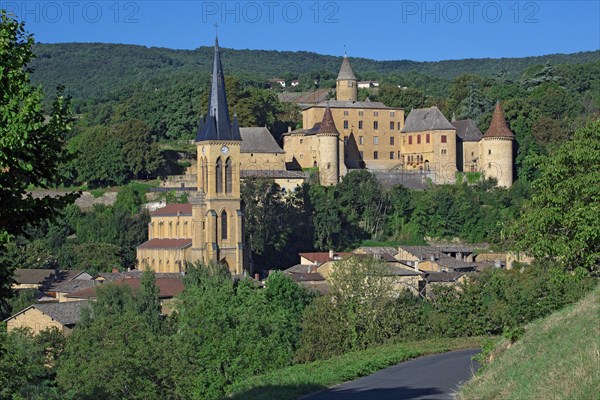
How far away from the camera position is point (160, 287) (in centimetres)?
5556

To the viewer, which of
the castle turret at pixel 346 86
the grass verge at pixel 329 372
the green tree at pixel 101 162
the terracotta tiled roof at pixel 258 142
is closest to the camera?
the grass verge at pixel 329 372

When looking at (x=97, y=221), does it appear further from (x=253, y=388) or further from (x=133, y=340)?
(x=253, y=388)

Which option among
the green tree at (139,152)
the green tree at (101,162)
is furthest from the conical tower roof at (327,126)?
the green tree at (101,162)

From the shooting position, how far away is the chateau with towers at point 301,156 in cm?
6506

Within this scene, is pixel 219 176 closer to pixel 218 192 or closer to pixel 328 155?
pixel 218 192

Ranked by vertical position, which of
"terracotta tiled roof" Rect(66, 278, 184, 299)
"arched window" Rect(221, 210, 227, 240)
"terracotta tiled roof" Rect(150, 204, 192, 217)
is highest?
"terracotta tiled roof" Rect(150, 204, 192, 217)

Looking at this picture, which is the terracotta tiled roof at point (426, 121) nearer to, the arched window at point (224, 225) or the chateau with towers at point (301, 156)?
the chateau with towers at point (301, 156)

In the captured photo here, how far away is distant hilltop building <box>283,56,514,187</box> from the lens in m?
78.9

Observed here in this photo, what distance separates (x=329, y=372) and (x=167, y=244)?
47170mm

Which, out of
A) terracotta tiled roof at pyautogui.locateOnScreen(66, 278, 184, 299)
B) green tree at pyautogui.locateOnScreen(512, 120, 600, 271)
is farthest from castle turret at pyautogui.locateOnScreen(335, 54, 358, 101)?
green tree at pyautogui.locateOnScreen(512, 120, 600, 271)

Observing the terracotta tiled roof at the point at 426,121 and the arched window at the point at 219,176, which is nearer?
the arched window at the point at 219,176

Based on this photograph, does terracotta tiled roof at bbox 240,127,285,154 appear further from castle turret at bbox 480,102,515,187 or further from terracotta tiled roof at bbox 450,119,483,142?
castle turret at bbox 480,102,515,187

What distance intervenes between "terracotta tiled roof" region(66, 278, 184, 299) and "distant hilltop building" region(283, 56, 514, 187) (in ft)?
74.7

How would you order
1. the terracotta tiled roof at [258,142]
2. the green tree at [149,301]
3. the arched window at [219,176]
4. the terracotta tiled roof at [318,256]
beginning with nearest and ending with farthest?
the green tree at [149,301], the arched window at [219,176], the terracotta tiled roof at [318,256], the terracotta tiled roof at [258,142]
